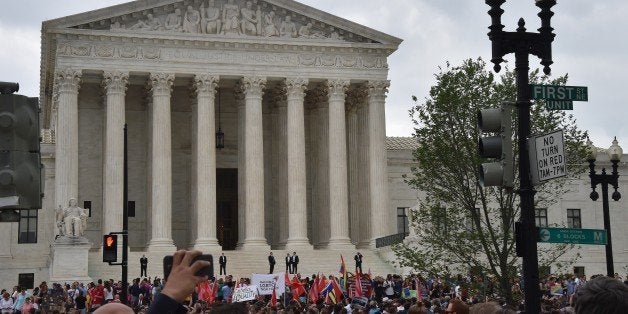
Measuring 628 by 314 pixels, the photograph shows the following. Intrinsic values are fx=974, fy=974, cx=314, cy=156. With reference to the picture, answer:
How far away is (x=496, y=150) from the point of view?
1219 centimetres

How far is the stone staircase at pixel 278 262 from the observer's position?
52312mm

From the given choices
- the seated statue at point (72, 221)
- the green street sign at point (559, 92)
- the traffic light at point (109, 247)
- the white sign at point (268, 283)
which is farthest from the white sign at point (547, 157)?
the seated statue at point (72, 221)

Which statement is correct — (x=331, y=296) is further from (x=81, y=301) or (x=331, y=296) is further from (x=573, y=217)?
(x=573, y=217)

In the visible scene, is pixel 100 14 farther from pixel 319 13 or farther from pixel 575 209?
pixel 575 209

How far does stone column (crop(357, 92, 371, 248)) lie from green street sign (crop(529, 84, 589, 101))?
47217 mm

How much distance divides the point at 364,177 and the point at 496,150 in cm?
4953

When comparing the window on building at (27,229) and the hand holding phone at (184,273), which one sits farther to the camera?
the window on building at (27,229)

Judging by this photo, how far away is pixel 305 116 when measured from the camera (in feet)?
213

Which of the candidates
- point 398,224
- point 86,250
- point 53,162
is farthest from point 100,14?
point 398,224

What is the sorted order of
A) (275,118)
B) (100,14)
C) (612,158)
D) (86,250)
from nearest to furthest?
1. (612,158)
2. (86,250)
3. (100,14)
4. (275,118)

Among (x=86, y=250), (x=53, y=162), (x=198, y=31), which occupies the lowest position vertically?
(x=86, y=250)

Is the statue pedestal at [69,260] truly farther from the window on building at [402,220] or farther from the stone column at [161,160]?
the window on building at [402,220]

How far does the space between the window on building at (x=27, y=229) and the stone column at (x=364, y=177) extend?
790 inches

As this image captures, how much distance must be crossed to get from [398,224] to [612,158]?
39382 mm
